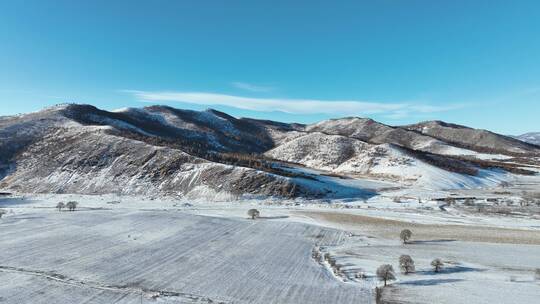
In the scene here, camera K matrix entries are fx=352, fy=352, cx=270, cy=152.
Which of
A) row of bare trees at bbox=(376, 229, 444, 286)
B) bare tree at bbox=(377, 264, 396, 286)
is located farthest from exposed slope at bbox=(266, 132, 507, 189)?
bare tree at bbox=(377, 264, 396, 286)

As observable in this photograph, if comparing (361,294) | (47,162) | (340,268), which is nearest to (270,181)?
(340,268)

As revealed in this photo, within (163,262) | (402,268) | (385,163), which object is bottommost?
(163,262)

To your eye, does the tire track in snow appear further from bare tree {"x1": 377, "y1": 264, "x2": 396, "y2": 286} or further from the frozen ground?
bare tree {"x1": 377, "y1": 264, "x2": 396, "y2": 286}

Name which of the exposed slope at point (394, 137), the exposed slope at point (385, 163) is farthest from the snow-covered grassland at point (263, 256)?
the exposed slope at point (394, 137)

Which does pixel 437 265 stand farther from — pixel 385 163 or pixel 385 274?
pixel 385 163

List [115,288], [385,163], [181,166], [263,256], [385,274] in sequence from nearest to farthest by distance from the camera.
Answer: [115,288]
[385,274]
[263,256]
[181,166]
[385,163]

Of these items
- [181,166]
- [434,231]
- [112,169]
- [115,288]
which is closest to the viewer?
[115,288]

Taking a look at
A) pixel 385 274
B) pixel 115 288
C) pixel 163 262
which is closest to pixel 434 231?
pixel 385 274

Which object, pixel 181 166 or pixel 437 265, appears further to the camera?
pixel 181 166

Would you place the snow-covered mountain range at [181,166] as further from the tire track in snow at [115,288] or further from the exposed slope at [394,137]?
the tire track in snow at [115,288]
